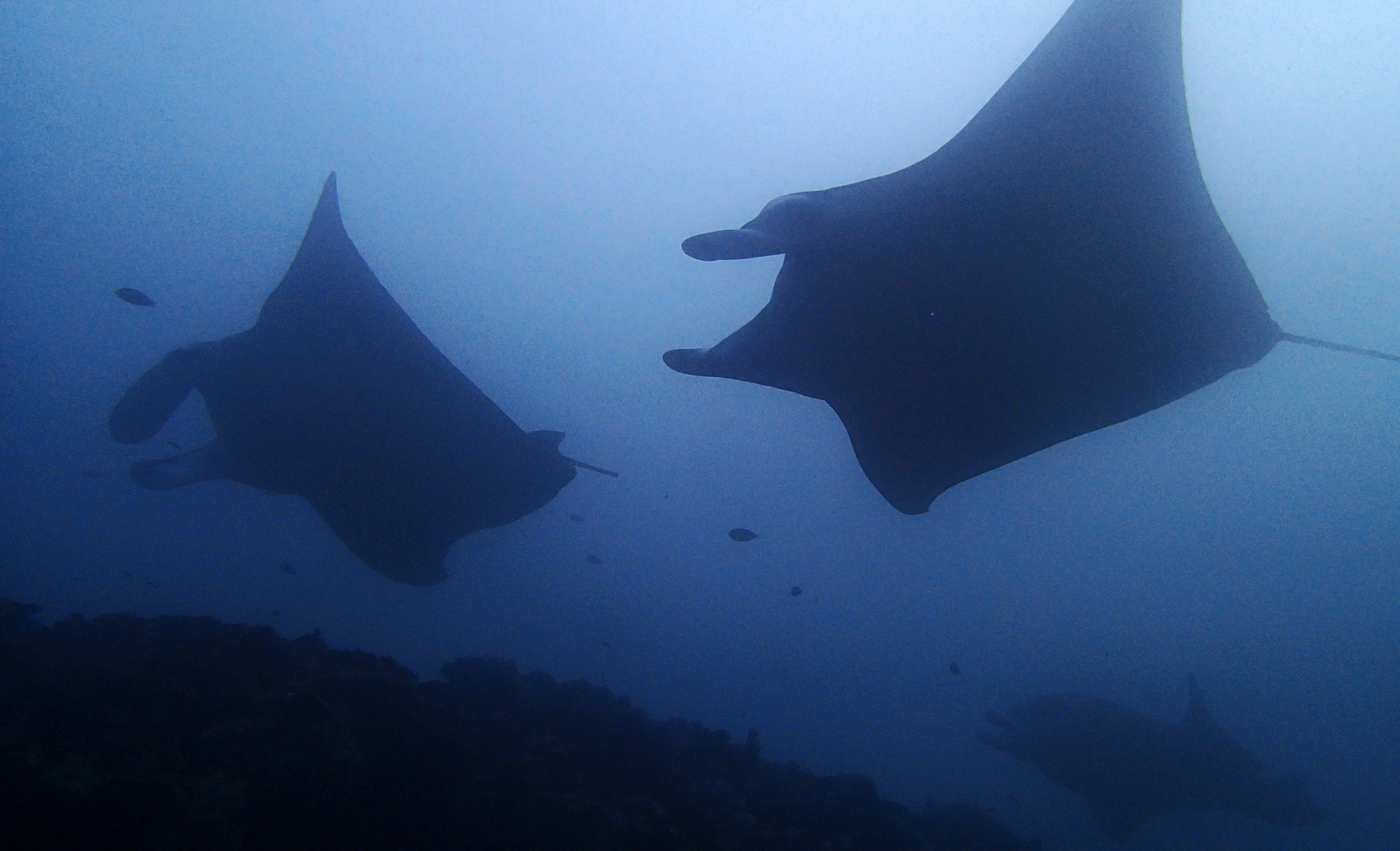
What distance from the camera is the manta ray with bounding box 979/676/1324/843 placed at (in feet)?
36.2

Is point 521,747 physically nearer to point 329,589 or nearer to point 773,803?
point 773,803

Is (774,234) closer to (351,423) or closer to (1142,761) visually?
(351,423)

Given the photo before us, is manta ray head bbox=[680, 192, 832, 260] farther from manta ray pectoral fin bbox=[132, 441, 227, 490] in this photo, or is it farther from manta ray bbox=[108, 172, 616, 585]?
manta ray pectoral fin bbox=[132, 441, 227, 490]

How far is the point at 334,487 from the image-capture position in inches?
276

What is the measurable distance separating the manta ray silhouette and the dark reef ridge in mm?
2863

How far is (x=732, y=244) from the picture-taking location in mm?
3406

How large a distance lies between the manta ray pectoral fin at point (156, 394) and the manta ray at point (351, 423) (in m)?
0.01

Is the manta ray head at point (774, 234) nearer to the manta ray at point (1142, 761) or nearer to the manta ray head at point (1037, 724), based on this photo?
the manta ray head at point (1037, 724)

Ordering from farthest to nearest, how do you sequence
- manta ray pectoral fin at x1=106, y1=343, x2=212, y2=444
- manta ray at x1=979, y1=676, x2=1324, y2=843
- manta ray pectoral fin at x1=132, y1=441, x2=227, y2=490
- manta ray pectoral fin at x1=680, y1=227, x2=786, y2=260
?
manta ray at x1=979, y1=676, x2=1324, y2=843 → manta ray pectoral fin at x1=132, y1=441, x2=227, y2=490 → manta ray pectoral fin at x1=106, y1=343, x2=212, y2=444 → manta ray pectoral fin at x1=680, y1=227, x2=786, y2=260

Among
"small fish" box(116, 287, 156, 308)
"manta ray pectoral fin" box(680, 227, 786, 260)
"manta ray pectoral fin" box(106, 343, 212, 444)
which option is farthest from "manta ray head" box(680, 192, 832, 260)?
"small fish" box(116, 287, 156, 308)

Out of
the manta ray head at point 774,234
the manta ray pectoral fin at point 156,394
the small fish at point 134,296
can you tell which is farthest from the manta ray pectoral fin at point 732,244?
the small fish at point 134,296

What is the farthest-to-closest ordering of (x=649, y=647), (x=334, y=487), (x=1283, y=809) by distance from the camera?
(x=649, y=647) → (x=1283, y=809) → (x=334, y=487)

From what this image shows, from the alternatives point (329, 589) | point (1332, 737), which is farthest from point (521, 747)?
point (1332, 737)

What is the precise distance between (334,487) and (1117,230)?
7.38 m
